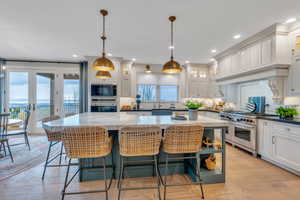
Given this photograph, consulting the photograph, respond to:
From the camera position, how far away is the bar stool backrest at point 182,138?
72.3 inches

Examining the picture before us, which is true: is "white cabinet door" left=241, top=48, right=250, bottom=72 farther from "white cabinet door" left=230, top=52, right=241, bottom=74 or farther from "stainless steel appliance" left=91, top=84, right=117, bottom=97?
"stainless steel appliance" left=91, top=84, right=117, bottom=97

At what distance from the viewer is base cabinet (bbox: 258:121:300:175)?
2459mm

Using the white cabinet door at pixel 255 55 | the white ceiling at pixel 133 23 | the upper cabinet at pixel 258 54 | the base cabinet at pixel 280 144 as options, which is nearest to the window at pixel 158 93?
the white ceiling at pixel 133 23

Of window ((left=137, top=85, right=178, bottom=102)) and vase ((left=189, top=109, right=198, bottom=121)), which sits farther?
window ((left=137, top=85, right=178, bottom=102))

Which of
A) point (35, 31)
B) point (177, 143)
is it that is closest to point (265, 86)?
point (177, 143)

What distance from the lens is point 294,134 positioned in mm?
2459

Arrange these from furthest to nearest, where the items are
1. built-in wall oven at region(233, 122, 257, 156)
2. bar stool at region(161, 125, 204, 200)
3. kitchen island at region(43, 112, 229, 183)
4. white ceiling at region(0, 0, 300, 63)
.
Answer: built-in wall oven at region(233, 122, 257, 156)
white ceiling at region(0, 0, 300, 63)
kitchen island at region(43, 112, 229, 183)
bar stool at region(161, 125, 204, 200)

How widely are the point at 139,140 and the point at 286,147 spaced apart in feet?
8.80

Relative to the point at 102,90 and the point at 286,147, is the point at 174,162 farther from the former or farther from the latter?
the point at 102,90

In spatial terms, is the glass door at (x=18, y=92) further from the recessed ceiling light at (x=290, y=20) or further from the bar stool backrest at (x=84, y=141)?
the recessed ceiling light at (x=290, y=20)

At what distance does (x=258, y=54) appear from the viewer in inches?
131

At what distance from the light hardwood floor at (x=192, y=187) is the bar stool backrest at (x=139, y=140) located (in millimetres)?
673

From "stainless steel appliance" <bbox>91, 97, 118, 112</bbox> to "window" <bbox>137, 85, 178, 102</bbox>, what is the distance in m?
1.31

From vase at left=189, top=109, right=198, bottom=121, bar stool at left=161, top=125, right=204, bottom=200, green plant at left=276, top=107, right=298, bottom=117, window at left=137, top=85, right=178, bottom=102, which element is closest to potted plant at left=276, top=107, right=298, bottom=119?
green plant at left=276, top=107, right=298, bottom=117
